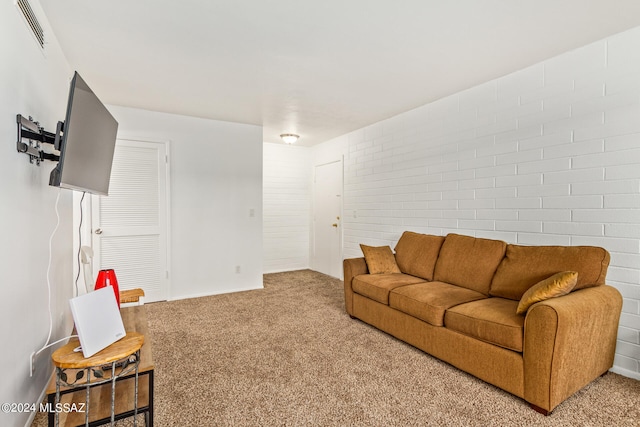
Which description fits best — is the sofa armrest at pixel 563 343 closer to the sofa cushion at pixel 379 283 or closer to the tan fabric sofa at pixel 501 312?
the tan fabric sofa at pixel 501 312

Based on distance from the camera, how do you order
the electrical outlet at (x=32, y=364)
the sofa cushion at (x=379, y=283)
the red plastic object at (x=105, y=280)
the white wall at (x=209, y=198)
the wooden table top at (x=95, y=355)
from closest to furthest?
the wooden table top at (x=95, y=355) < the electrical outlet at (x=32, y=364) < the red plastic object at (x=105, y=280) < the sofa cushion at (x=379, y=283) < the white wall at (x=209, y=198)

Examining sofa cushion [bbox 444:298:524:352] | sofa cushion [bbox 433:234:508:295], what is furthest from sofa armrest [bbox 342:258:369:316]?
sofa cushion [bbox 444:298:524:352]

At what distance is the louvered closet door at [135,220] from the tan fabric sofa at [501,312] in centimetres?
246

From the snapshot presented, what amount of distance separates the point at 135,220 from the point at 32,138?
2.41m

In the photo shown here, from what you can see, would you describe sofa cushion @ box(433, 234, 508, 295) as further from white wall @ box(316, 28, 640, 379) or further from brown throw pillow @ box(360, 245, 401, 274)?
brown throw pillow @ box(360, 245, 401, 274)

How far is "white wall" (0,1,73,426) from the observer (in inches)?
58.6

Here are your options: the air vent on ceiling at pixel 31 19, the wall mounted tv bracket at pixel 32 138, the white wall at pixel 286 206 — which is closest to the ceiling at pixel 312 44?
the air vent on ceiling at pixel 31 19

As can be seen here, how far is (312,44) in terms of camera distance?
239 centimetres

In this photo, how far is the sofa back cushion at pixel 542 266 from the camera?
2.18 meters

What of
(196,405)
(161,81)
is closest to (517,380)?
(196,405)

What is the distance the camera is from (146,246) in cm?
405

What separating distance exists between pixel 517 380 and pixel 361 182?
3282 mm

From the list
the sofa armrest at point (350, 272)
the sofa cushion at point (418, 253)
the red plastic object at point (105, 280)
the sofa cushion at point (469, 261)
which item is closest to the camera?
the red plastic object at point (105, 280)

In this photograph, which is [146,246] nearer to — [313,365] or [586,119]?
[313,365]
